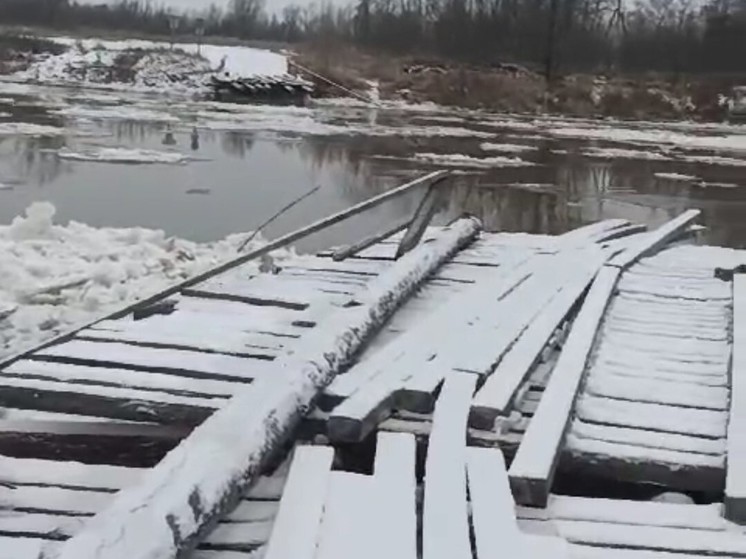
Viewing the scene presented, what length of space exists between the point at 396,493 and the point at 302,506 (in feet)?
0.94

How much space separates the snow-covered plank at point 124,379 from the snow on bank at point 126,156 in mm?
12985

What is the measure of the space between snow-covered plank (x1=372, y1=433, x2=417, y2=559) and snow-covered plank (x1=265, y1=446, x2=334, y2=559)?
17cm

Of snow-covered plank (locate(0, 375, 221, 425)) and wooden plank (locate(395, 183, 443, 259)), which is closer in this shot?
snow-covered plank (locate(0, 375, 221, 425))

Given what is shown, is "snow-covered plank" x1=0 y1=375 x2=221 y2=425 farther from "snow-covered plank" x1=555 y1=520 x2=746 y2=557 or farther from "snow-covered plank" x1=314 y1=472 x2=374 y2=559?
"snow-covered plank" x1=555 y1=520 x2=746 y2=557

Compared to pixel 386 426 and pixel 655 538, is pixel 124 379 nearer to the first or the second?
pixel 386 426

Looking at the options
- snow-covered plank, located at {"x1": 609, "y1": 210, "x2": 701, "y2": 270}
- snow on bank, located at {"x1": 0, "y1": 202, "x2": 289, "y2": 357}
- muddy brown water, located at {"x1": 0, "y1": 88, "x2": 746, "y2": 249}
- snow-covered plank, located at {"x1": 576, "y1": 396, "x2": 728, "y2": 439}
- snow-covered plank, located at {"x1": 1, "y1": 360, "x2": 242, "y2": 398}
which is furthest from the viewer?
muddy brown water, located at {"x1": 0, "y1": 88, "x2": 746, "y2": 249}

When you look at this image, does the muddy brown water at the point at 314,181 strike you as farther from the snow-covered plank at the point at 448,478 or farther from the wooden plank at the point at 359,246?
the snow-covered plank at the point at 448,478

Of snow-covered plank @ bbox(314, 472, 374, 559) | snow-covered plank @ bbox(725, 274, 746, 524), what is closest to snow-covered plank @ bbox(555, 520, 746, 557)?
snow-covered plank @ bbox(725, 274, 746, 524)

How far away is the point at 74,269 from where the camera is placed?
8078mm

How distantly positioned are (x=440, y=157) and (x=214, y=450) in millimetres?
17903

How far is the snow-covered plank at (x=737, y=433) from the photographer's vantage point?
10.8 ft

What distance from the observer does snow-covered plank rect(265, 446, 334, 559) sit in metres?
2.85

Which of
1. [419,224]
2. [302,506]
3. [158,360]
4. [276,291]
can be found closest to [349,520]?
[302,506]

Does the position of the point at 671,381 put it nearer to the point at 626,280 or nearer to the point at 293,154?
the point at 626,280
